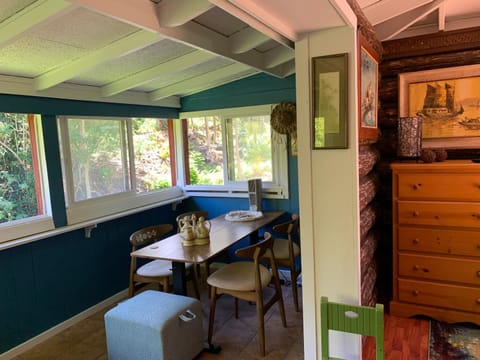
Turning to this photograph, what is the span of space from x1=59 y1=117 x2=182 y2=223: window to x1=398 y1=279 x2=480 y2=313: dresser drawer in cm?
266

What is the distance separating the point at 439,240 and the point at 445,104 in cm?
108

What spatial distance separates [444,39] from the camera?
283 centimetres

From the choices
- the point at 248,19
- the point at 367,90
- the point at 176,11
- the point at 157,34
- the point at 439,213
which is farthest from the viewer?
the point at 439,213

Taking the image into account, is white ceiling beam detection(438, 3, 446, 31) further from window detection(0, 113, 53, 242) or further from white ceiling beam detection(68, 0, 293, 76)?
window detection(0, 113, 53, 242)

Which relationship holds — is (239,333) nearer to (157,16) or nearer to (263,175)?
(263,175)

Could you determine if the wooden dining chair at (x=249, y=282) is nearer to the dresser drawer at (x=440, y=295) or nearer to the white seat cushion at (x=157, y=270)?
the white seat cushion at (x=157, y=270)

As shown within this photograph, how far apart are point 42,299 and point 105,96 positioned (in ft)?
5.94

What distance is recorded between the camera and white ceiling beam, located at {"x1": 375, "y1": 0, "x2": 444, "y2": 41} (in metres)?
2.47

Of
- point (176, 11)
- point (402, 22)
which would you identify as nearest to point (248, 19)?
point (176, 11)

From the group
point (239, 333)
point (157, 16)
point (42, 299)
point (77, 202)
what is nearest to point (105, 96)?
point (77, 202)

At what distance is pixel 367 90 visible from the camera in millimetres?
2320

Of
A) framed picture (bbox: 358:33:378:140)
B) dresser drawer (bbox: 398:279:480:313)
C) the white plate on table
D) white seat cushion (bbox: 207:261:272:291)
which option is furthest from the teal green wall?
dresser drawer (bbox: 398:279:480:313)

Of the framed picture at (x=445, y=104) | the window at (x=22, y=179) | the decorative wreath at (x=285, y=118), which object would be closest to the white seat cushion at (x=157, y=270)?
the window at (x=22, y=179)

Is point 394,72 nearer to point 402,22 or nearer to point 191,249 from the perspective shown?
point 402,22
